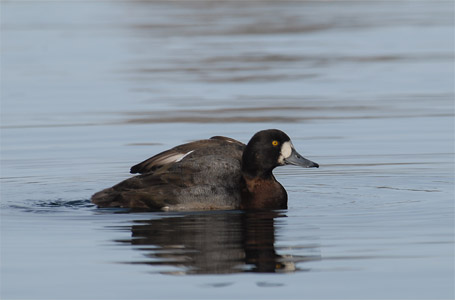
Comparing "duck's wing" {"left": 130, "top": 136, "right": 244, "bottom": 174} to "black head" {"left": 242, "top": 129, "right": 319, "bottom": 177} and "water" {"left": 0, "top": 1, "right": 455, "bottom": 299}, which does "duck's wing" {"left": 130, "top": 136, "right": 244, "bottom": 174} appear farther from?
"water" {"left": 0, "top": 1, "right": 455, "bottom": 299}

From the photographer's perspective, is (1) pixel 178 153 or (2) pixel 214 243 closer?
(2) pixel 214 243

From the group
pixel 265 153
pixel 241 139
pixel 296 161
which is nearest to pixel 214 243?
pixel 265 153

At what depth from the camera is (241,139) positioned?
16.3 m

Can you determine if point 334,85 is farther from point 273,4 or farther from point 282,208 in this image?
point 273,4

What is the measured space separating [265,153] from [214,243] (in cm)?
214

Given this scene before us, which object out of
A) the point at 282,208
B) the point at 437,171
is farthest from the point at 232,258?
the point at 437,171

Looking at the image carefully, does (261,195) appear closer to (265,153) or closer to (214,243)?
(265,153)

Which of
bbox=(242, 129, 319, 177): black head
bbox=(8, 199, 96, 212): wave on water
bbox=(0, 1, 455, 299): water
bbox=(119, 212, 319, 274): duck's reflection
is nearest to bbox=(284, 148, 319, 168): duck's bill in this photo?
bbox=(242, 129, 319, 177): black head

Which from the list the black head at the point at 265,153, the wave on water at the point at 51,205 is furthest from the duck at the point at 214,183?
the wave on water at the point at 51,205

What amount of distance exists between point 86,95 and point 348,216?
1165 cm

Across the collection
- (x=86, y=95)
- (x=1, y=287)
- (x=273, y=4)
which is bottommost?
(x=1, y=287)

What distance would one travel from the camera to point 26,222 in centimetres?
1076

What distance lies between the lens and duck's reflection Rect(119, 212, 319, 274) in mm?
8727

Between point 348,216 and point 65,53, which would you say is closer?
point 348,216
